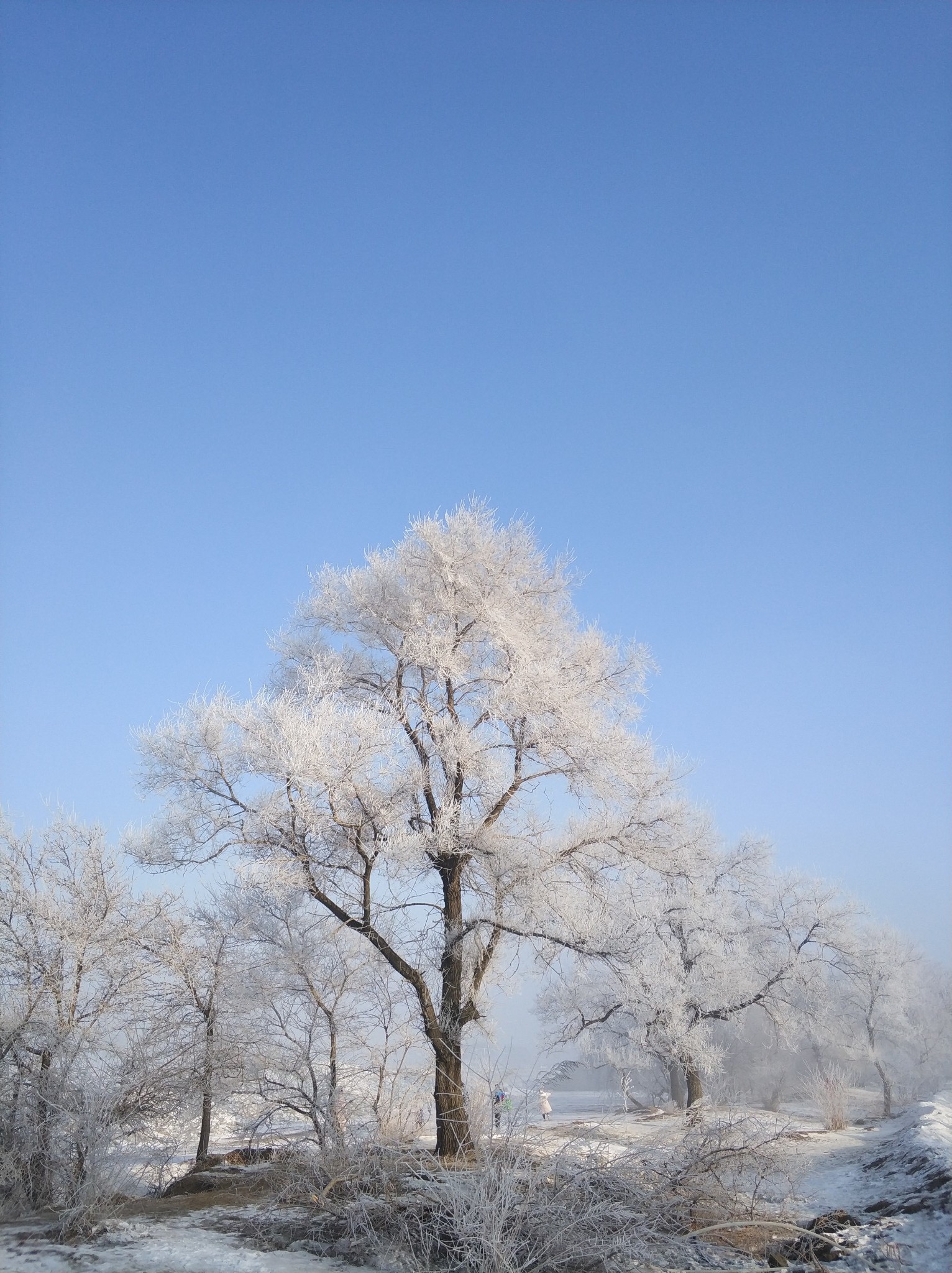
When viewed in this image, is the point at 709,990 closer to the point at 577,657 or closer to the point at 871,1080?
the point at 577,657

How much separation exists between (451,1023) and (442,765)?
11.2ft

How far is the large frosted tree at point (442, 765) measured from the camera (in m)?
10.7

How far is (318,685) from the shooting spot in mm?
11328

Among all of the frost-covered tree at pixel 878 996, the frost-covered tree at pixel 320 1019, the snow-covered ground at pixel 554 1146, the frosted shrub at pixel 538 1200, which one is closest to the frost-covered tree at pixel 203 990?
the frost-covered tree at pixel 320 1019

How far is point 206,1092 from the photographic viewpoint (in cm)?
1230

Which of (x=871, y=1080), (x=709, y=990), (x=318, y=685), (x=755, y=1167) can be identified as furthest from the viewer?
(x=871, y=1080)

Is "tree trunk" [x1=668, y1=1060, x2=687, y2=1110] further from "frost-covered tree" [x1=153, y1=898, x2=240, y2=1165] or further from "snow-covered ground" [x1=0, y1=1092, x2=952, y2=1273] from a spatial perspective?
"snow-covered ground" [x1=0, y1=1092, x2=952, y2=1273]

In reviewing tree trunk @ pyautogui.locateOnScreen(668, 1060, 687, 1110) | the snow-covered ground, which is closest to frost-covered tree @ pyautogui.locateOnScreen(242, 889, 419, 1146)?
the snow-covered ground

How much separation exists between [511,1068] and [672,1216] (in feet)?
6.23

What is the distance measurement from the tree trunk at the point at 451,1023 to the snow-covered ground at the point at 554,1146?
9.38 feet

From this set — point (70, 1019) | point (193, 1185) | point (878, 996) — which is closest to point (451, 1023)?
point (193, 1185)

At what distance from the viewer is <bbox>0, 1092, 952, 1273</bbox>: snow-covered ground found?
6125 mm

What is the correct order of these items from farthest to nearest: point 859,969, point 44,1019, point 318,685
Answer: point 859,969, point 318,685, point 44,1019

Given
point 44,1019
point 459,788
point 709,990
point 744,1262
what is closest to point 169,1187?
point 44,1019
